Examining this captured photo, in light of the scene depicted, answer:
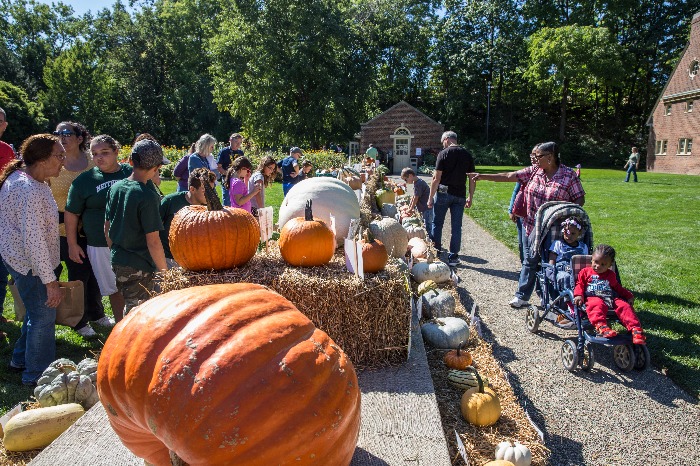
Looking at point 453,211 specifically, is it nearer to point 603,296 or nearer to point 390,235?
point 390,235

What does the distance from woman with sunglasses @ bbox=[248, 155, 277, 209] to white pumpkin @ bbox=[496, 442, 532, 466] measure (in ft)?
17.3

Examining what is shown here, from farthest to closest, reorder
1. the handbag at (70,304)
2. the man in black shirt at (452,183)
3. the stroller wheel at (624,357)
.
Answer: the man in black shirt at (452,183), the stroller wheel at (624,357), the handbag at (70,304)

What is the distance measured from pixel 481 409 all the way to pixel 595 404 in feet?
4.39

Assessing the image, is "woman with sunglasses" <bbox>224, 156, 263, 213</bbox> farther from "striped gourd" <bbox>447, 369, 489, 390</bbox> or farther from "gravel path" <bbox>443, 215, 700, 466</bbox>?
"striped gourd" <bbox>447, 369, 489, 390</bbox>

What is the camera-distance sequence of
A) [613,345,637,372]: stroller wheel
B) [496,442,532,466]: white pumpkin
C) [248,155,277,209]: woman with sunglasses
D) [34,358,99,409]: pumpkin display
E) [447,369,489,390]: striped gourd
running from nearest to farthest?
1. [496,442,532,466]: white pumpkin
2. [34,358,99,409]: pumpkin display
3. [447,369,489,390]: striped gourd
4. [613,345,637,372]: stroller wheel
5. [248,155,277,209]: woman with sunglasses

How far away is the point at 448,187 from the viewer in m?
7.60

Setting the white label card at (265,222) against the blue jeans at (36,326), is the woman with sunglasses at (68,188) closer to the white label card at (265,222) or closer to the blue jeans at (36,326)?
the blue jeans at (36,326)

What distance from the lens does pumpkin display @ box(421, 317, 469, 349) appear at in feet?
13.1

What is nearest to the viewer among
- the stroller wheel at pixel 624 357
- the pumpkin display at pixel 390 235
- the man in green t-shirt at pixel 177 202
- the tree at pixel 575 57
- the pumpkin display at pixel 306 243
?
the pumpkin display at pixel 306 243

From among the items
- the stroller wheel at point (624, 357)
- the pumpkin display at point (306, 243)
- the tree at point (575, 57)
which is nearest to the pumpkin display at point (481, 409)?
the pumpkin display at point (306, 243)

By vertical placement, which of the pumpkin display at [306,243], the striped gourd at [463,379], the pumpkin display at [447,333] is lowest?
the striped gourd at [463,379]

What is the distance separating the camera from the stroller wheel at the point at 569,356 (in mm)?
4129

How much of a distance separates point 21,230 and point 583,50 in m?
45.5

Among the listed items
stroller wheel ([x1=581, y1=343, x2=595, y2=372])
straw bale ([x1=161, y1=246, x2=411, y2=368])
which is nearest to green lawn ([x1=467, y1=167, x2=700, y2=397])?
stroller wheel ([x1=581, y1=343, x2=595, y2=372])
